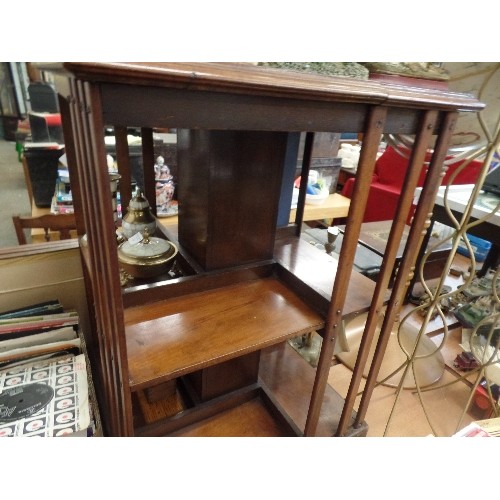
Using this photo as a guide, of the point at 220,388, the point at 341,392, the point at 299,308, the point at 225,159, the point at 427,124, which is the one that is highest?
the point at 427,124

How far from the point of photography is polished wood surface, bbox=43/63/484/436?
461 millimetres

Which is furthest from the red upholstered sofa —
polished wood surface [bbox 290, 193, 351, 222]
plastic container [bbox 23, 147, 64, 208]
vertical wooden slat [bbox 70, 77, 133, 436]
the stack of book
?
vertical wooden slat [bbox 70, 77, 133, 436]

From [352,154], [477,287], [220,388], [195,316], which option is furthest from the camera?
[352,154]

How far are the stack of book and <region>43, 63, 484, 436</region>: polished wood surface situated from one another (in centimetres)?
12

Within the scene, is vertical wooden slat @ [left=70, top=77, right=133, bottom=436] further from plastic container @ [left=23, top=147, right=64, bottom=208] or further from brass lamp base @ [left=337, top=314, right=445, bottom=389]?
plastic container @ [left=23, top=147, right=64, bottom=208]

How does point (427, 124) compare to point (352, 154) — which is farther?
point (352, 154)

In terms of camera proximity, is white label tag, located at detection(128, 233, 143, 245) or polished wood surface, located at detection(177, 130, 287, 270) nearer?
polished wood surface, located at detection(177, 130, 287, 270)

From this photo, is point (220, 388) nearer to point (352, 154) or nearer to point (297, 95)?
point (297, 95)

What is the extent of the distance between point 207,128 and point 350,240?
0.39m

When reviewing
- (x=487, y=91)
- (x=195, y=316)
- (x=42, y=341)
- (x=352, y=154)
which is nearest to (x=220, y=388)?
(x=195, y=316)

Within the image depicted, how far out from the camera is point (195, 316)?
0.83m

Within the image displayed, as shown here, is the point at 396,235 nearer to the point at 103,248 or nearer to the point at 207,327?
the point at 207,327

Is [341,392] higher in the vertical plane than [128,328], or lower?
lower

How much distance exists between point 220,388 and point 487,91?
1.17 m
